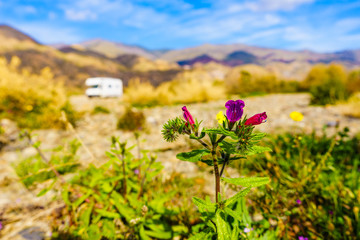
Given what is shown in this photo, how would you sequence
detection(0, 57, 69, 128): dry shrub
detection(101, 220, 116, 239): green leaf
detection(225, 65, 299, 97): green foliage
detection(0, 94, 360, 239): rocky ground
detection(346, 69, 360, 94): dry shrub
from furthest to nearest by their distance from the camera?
detection(225, 65, 299, 97): green foliage → detection(346, 69, 360, 94): dry shrub → detection(0, 57, 69, 128): dry shrub → detection(0, 94, 360, 239): rocky ground → detection(101, 220, 116, 239): green leaf

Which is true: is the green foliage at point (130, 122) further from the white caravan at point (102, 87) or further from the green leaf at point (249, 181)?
the white caravan at point (102, 87)

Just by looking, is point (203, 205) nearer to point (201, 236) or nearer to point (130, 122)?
point (201, 236)

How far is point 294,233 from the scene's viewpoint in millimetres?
1331

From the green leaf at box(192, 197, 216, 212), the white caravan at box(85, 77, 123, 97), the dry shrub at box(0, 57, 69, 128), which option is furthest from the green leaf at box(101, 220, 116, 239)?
the white caravan at box(85, 77, 123, 97)

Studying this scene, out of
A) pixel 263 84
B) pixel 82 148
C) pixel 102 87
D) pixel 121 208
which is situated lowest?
pixel 82 148

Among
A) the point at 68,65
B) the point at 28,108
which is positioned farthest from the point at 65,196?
the point at 68,65

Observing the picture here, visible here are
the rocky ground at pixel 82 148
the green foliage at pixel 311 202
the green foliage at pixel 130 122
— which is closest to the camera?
the green foliage at pixel 311 202

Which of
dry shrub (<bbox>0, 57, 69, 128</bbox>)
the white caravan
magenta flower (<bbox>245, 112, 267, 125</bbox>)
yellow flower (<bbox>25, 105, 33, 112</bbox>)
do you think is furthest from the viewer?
the white caravan

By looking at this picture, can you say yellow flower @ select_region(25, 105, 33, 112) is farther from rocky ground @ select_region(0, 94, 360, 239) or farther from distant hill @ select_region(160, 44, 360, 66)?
distant hill @ select_region(160, 44, 360, 66)

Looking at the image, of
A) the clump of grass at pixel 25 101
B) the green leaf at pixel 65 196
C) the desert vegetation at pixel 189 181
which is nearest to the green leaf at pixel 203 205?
the desert vegetation at pixel 189 181

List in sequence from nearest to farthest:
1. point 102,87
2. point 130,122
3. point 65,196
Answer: point 65,196, point 130,122, point 102,87

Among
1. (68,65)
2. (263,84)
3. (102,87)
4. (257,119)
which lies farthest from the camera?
(68,65)

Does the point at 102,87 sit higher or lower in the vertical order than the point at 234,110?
higher

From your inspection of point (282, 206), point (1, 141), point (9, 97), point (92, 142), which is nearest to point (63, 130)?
point (1, 141)
